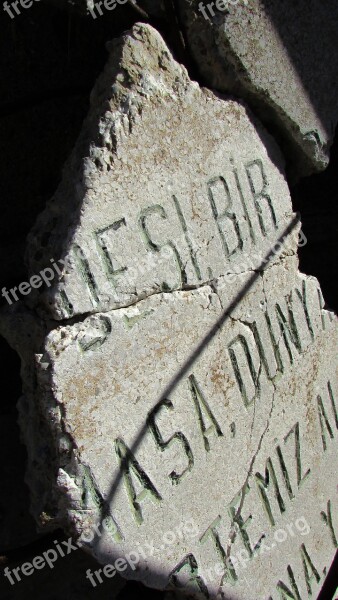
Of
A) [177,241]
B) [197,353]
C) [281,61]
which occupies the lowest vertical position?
[197,353]

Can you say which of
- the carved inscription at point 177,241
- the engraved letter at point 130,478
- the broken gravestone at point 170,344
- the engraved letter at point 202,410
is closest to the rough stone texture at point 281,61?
the broken gravestone at point 170,344

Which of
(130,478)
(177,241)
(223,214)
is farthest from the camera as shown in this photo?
(223,214)

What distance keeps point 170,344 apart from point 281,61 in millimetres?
846

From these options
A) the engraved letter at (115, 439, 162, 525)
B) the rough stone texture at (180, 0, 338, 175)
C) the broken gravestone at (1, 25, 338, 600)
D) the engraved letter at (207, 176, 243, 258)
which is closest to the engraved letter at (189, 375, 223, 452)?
the broken gravestone at (1, 25, 338, 600)

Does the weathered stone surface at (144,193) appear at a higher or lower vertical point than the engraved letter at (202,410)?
higher

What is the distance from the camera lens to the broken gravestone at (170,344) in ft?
5.00

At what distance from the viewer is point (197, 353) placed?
1.75 m

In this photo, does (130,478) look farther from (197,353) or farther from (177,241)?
(177,241)

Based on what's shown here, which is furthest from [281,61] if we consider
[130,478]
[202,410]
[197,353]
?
[130,478]

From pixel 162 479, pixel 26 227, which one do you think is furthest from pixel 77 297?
pixel 26 227

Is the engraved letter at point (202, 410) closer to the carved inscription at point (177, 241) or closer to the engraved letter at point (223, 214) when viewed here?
the carved inscription at point (177, 241)

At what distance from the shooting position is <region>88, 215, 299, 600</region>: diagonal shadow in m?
1.55

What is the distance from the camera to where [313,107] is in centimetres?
204

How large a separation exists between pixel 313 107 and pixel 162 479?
1.14m
